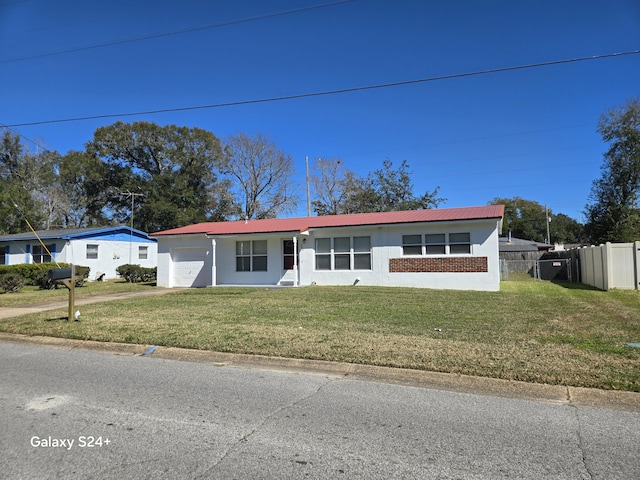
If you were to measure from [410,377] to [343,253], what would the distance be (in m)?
14.6

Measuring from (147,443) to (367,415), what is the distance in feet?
7.01

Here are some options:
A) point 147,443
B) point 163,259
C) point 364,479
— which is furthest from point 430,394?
point 163,259

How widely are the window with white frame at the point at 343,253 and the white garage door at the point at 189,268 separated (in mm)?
5749

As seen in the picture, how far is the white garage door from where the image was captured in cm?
2216

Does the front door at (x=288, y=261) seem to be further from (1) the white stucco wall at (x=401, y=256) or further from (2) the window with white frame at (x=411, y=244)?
(2) the window with white frame at (x=411, y=244)

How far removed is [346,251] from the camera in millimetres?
20562

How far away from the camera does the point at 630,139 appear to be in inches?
1505

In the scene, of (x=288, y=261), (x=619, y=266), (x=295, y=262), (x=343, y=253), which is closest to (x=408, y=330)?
(x=295, y=262)

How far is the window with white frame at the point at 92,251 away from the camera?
29.0 meters

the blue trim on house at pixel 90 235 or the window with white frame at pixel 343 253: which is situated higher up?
the blue trim on house at pixel 90 235

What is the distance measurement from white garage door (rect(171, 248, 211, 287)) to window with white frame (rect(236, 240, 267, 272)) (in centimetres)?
166

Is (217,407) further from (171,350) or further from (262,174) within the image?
(262,174)

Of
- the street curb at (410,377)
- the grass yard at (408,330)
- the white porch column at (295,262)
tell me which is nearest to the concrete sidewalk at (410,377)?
Result: the street curb at (410,377)

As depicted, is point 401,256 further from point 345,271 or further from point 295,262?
point 295,262
